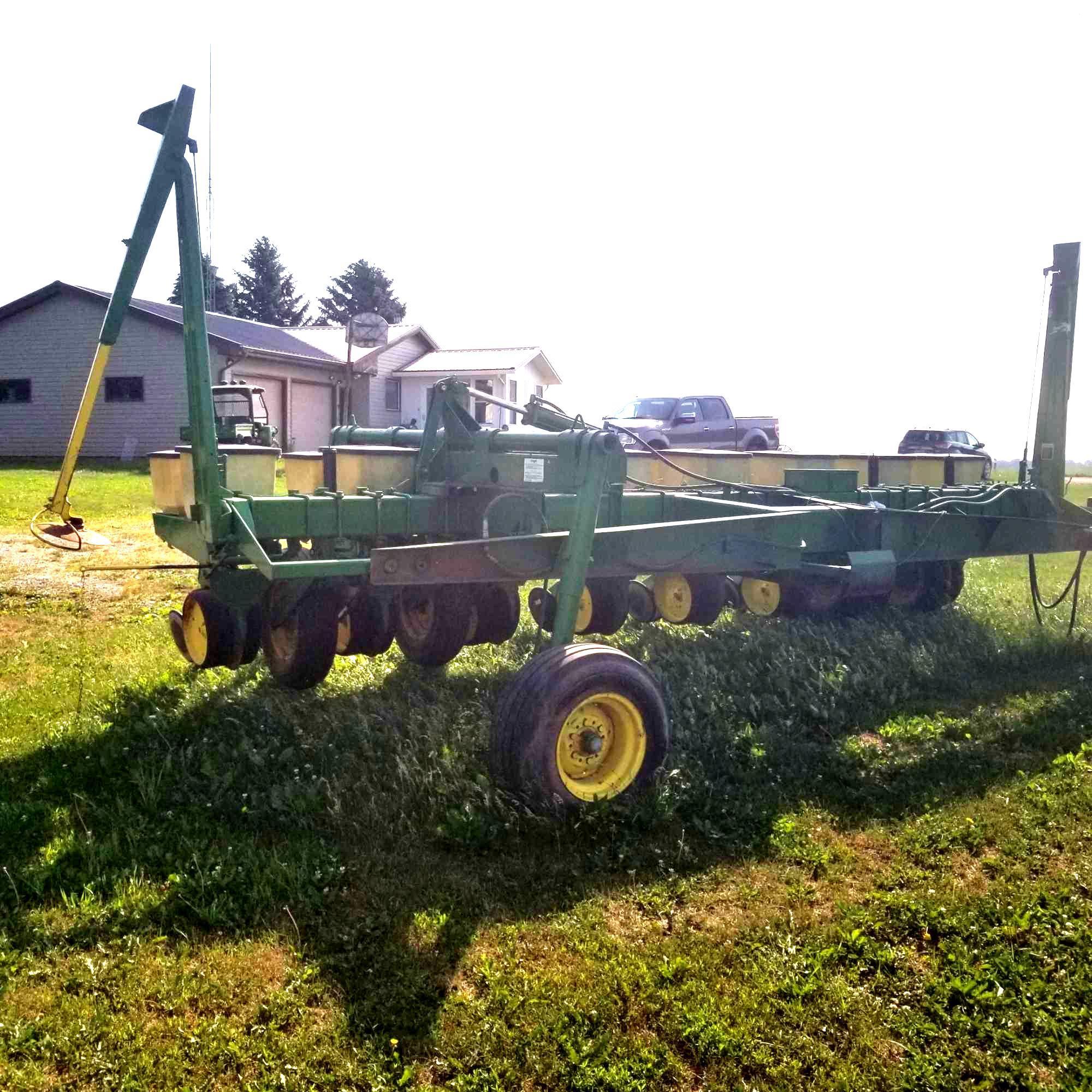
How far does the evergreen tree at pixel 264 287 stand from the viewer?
59.9m

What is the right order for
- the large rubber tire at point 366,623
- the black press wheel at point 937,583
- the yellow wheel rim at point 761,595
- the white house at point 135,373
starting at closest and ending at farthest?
1. the large rubber tire at point 366,623
2. the yellow wheel rim at point 761,595
3. the black press wheel at point 937,583
4. the white house at point 135,373

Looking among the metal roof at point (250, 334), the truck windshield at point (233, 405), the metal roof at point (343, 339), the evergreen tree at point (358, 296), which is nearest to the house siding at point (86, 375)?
the metal roof at point (250, 334)

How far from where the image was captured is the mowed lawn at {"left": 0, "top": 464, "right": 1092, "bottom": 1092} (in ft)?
10.0

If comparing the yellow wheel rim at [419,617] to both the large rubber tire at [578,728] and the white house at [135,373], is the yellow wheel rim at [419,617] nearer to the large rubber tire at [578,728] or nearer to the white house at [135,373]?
→ the large rubber tire at [578,728]

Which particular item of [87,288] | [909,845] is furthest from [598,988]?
[87,288]

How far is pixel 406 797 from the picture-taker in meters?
4.73

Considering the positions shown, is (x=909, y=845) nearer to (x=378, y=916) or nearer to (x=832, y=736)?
(x=832, y=736)

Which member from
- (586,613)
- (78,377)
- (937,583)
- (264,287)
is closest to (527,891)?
(586,613)

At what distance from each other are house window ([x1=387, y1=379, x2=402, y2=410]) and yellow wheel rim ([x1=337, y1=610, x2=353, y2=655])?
2646cm

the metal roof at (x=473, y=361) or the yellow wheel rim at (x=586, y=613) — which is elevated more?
the metal roof at (x=473, y=361)

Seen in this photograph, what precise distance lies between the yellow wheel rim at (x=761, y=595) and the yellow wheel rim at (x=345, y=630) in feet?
12.0

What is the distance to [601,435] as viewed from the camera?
16.4 ft

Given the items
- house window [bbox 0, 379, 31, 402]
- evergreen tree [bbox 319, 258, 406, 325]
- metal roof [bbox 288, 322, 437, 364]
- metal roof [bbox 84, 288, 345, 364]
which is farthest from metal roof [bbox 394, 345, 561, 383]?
evergreen tree [bbox 319, 258, 406, 325]

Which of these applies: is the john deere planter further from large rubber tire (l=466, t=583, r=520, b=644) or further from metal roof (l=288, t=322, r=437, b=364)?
metal roof (l=288, t=322, r=437, b=364)
